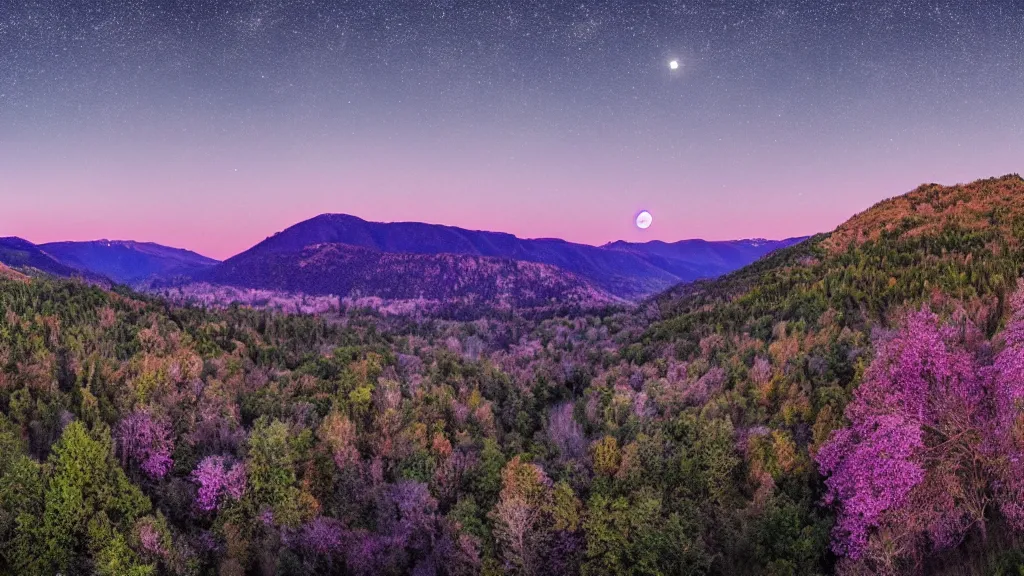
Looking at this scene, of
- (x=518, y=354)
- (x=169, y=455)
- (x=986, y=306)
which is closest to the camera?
(x=986, y=306)

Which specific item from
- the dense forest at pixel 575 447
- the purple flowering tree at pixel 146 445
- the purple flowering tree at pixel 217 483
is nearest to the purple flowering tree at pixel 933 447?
the dense forest at pixel 575 447

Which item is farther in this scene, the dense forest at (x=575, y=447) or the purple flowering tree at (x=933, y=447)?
the dense forest at (x=575, y=447)

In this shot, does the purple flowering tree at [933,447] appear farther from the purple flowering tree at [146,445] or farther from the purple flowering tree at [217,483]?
the purple flowering tree at [146,445]

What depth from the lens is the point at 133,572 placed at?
102 ft

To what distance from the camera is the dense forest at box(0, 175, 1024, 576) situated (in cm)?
2062

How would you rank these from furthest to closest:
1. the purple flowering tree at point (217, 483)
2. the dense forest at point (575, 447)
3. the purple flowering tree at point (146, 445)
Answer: the purple flowering tree at point (146, 445), the purple flowering tree at point (217, 483), the dense forest at point (575, 447)

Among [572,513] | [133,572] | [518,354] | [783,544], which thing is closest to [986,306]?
[783,544]

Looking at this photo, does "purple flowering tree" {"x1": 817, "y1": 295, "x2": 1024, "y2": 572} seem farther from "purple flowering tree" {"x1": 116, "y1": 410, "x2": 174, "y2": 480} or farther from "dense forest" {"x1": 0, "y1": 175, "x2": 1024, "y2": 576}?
"purple flowering tree" {"x1": 116, "y1": 410, "x2": 174, "y2": 480}

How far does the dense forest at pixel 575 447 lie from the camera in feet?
67.7

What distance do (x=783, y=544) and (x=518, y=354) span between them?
253 feet

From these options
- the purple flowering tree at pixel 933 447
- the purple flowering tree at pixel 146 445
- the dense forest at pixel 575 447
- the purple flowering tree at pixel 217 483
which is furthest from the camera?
the purple flowering tree at pixel 146 445

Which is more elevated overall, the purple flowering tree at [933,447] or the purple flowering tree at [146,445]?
the purple flowering tree at [933,447]

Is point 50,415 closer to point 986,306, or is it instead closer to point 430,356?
point 430,356

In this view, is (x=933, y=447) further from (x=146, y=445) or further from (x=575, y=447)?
(x=146, y=445)
